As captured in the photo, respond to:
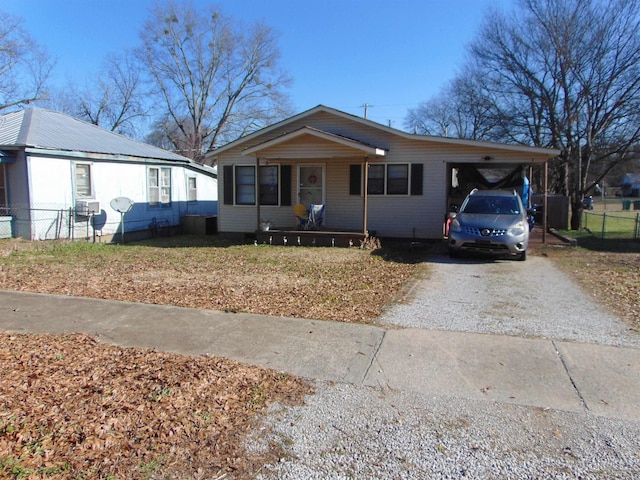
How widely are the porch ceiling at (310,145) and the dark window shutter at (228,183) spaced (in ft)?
5.67

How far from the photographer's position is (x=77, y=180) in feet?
49.6

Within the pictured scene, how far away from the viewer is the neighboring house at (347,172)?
13.9 metres

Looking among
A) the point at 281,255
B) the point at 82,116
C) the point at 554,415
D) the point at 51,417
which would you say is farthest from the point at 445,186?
the point at 82,116

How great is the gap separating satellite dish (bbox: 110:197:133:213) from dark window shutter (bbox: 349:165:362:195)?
742cm

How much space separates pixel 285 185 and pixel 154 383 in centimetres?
1209

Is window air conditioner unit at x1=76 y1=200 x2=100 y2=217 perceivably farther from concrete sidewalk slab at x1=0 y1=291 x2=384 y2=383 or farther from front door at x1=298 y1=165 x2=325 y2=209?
concrete sidewalk slab at x1=0 y1=291 x2=384 y2=383

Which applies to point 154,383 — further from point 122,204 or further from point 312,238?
point 122,204

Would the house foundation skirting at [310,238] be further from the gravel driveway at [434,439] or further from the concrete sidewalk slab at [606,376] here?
the gravel driveway at [434,439]

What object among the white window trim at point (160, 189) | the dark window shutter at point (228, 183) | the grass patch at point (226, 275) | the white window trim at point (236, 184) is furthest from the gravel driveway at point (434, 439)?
the white window trim at point (160, 189)

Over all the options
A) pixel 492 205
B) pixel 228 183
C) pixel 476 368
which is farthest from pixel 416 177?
pixel 476 368

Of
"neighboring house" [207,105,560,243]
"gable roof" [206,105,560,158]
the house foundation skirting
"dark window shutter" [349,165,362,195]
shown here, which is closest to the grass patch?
the house foundation skirting

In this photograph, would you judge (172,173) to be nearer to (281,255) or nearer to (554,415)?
(281,255)

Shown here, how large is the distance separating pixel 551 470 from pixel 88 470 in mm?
2829

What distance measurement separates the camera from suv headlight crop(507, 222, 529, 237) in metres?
10.9
